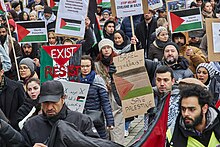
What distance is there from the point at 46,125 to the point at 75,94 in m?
1.98

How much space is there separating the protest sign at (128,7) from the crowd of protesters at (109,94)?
1.44 feet

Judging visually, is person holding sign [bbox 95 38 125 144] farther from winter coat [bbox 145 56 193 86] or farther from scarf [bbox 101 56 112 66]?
winter coat [bbox 145 56 193 86]

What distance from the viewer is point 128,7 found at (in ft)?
33.2

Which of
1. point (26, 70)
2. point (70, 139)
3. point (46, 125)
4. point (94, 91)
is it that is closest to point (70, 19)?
point (26, 70)

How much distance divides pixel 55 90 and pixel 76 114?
11.2 inches

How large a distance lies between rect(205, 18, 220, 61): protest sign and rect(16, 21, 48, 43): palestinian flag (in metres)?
3.68

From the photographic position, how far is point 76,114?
5797 mm

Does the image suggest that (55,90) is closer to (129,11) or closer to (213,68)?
(213,68)

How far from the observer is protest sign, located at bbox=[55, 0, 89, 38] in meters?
9.38

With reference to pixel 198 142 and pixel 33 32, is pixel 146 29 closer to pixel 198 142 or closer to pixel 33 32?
pixel 33 32

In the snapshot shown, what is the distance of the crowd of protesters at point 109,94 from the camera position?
5.34 m

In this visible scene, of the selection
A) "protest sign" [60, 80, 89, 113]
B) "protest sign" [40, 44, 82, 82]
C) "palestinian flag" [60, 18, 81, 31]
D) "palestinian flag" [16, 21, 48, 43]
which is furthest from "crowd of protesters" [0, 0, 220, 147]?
"palestinian flag" [60, 18, 81, 31]

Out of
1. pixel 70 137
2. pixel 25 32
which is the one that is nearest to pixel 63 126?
pixel 70 137

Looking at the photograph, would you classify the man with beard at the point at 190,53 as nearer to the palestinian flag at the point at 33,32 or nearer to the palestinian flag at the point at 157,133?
the palestinian flag at the point at 33,32
